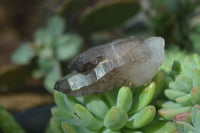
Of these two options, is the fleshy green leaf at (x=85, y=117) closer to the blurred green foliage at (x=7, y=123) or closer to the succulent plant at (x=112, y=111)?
the succulent plant at (x=112, y=111)

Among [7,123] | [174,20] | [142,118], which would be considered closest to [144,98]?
[142,118]

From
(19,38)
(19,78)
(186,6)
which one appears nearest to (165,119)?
(186,6)

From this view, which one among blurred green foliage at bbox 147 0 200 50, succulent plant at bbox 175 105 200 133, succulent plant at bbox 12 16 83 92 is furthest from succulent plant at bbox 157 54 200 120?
succulent plant at bbox 12 16 83 92

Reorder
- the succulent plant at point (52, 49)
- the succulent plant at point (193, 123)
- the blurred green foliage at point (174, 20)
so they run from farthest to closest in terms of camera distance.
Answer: the succulent plant at point (52, 49) < the blurred green foliage at point (174, 20) < the succulent plant at point (193, 123)

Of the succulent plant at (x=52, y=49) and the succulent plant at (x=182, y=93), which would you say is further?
the succulent plant at (x=52, y=49)

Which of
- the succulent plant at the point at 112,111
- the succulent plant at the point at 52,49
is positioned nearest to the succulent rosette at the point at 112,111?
the succulent plant at the point at 112,111

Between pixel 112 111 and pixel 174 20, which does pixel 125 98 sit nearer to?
pixel 112 111
